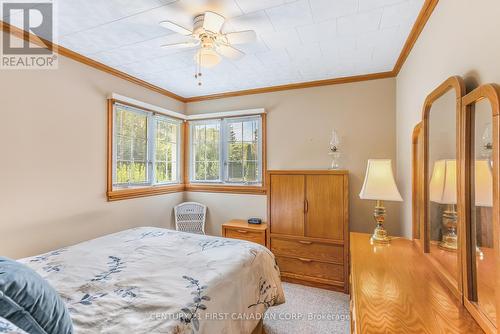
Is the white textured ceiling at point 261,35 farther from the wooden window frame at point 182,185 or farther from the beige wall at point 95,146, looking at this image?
the wooden window frame at point 182,185

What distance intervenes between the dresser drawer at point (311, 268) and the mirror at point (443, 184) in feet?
4.54

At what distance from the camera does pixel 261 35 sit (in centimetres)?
207

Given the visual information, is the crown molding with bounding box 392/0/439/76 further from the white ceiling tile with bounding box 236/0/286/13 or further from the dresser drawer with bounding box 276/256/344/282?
the dresser drawer with bounding box 276/256/344/282

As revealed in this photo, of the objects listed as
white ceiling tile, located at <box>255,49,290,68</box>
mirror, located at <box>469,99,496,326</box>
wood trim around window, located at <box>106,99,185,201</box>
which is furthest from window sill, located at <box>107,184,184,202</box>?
mirror, located at <box>469,99,496,326</box>

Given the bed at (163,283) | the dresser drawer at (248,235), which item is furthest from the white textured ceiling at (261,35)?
the dresser drawer at (248,235)

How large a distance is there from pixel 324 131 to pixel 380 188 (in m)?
1.40

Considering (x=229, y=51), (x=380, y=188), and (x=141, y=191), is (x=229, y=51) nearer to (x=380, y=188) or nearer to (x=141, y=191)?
(x=380, y=188)

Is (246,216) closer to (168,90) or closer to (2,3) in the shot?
(168,90)

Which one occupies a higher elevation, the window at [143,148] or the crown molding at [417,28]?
the crown molding at [417,28]

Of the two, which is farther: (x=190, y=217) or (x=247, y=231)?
(x=190, y=217)

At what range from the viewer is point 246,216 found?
354 cm

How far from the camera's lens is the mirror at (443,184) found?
45.8 inches

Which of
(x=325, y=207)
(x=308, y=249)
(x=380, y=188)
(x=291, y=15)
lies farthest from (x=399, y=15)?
(x=308, y=249)

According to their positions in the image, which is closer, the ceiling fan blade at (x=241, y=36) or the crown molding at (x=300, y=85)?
the ceiling fan blade at (x=241, y=36)
